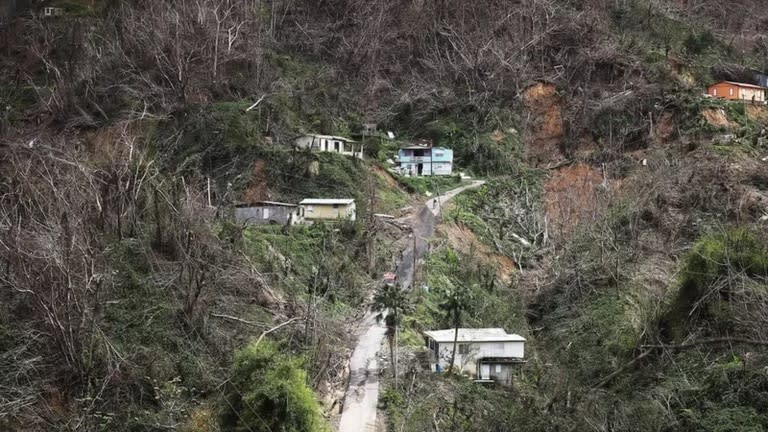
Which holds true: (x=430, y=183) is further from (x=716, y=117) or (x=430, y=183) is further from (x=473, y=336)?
(x=716, y=117)

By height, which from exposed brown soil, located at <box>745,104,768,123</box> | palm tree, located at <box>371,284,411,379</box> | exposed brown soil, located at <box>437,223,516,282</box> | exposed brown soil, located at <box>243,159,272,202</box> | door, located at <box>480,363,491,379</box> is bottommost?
door, located at <box>480,363,491,379</box>

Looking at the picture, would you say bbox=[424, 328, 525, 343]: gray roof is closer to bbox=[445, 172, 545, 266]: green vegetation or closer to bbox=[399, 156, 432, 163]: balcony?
bbox=[445, 172, 545, 266]: green vegetation

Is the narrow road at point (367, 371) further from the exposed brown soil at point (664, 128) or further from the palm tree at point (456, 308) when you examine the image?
the exposed brown soil at point (664, 128)

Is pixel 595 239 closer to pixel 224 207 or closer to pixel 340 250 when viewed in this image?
pixel 340 250

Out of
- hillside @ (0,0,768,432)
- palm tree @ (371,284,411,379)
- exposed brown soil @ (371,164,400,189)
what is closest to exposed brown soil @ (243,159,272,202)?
hillside @ (0,0,768,432)

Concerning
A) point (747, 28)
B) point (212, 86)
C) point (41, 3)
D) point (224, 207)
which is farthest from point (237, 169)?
point (747, 28)

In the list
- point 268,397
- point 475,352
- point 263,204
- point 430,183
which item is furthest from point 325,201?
point 268,397

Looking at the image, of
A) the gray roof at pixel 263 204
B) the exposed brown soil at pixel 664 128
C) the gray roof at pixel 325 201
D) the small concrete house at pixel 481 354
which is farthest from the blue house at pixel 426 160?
the small concrete house at pixel 481 354
